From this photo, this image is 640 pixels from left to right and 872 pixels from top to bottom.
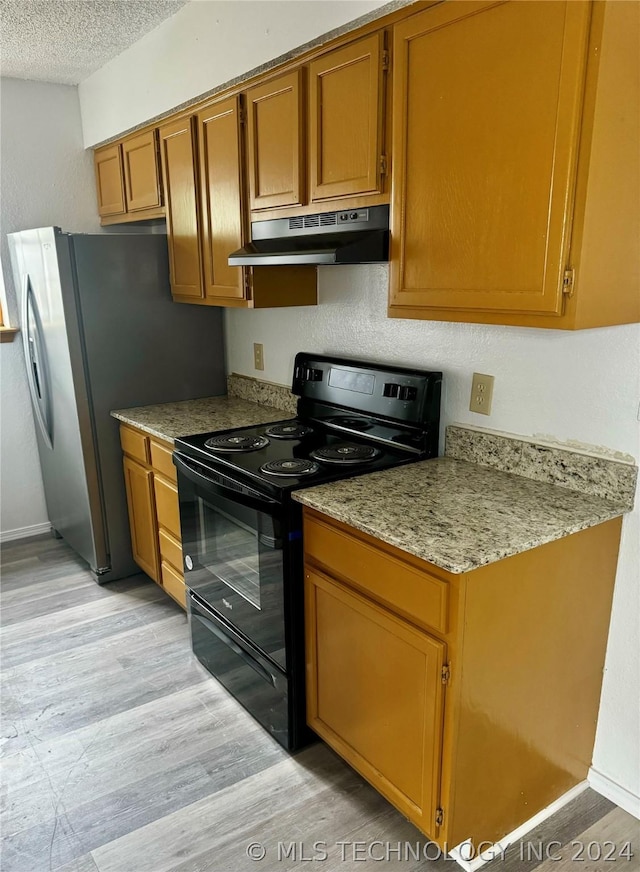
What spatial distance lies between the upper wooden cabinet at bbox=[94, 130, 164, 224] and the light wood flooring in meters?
2.03

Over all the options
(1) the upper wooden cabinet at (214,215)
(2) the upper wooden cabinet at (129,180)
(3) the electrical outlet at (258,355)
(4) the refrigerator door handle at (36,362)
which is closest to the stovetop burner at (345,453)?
(1) the upper wooden cabinet at (214,215)

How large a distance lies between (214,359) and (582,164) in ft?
7.35

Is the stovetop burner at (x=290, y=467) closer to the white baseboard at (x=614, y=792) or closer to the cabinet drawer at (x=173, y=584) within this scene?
the cabinet drawer at (x=173, y=584)

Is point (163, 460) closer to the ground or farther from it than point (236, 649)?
farther from it

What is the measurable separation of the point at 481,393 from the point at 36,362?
2360 millimetres

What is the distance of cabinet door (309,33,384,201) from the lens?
5.74 ft

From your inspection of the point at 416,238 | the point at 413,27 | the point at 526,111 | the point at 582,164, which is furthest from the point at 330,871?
the point at 413,27

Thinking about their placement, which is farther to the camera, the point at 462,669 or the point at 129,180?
the point at 129,180

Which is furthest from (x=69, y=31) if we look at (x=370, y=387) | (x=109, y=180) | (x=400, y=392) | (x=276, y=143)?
(x=400, y=392)

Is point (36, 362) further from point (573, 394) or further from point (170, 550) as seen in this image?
point (573, 394)

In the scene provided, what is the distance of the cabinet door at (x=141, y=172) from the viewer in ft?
9.53

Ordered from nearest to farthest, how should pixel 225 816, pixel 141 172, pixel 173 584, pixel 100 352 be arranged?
pixel 225 816, pixel 173 584, pixel 100 352, pixel 141 172

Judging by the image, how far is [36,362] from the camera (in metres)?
3.24

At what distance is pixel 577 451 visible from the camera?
173 cm
